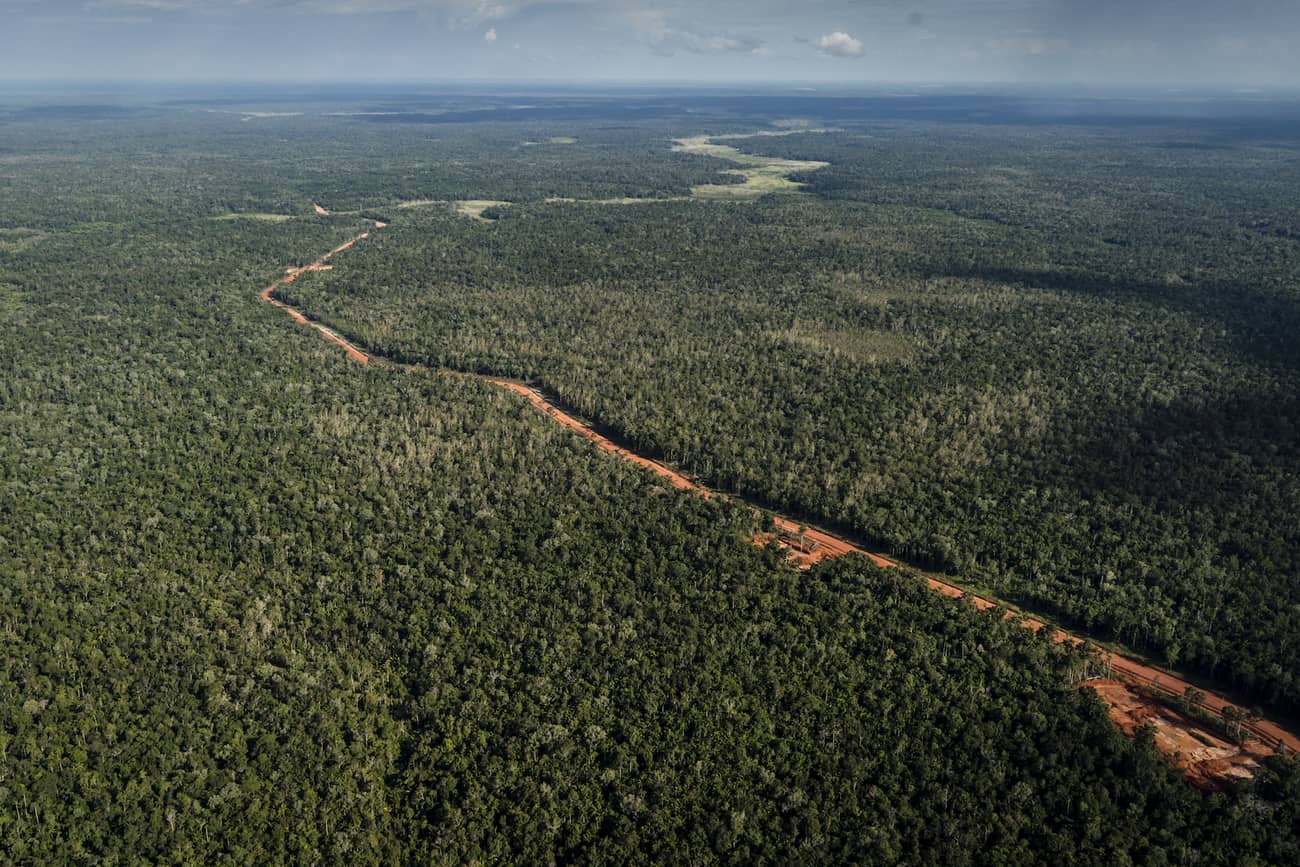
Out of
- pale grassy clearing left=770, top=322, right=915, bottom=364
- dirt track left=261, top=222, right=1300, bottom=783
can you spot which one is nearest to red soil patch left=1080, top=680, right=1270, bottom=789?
dirt track left=261, top=222, right=1300, bottom=783

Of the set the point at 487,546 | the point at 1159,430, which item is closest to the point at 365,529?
the point at 487,546

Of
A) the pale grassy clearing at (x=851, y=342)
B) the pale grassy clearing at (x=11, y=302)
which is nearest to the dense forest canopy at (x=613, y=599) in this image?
the pale grassy clearing at (x=851, y=342)

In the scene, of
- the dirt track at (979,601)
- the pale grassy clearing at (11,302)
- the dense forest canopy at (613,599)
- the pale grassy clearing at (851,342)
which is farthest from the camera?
the pale grassy clearing at (11,302)

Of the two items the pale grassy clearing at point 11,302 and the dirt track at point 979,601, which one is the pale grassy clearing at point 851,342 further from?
the pale grassy clearing at point 11,302

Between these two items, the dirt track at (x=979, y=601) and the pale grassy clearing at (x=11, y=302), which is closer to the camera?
the dirt track at (x=979, y=601)

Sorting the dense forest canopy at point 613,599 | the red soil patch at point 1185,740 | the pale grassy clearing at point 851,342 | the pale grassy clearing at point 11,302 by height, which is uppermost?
the pale grassy clearing at point 11,302

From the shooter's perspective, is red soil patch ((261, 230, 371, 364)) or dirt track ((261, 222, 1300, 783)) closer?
dirt track ((261, 222, 1300, 783))

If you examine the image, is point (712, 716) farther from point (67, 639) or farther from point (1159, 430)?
point (1159, 430)

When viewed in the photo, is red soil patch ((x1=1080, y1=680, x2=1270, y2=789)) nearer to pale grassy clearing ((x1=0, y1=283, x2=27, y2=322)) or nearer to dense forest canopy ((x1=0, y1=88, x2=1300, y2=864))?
dense forest canopy ((x1=0, y1=88, x2=1300, y2=864))

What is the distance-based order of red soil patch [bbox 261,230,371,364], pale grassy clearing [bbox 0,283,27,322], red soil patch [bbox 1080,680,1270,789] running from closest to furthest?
red soil patch [bbox 1080,680,1270,789]
red soil patch [bbox 261,230,371,364]
pale grassy clearing [bbox 0,283,27,322]

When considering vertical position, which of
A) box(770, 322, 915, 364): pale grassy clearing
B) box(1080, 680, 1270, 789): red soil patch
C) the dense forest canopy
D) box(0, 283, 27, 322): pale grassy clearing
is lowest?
box(1080, 680, 1270, 789): red soil patch
